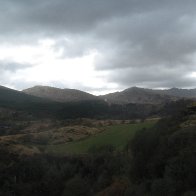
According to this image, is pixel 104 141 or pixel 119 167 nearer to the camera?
pixel 119 167

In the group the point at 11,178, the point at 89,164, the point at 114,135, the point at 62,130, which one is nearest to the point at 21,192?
the point at 11,178

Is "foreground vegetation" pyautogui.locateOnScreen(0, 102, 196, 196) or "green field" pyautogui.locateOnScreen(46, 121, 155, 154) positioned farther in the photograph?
"green field" pyautogui.locateOnScreen(46, 121, 155, 154)

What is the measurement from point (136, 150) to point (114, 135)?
123 ft

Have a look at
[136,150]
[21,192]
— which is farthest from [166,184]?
[21,192]

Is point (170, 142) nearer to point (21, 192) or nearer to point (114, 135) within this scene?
point (21, 192)

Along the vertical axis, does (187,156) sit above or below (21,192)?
above

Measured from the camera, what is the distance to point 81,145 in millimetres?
88125

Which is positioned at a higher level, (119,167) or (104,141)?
(104,141)

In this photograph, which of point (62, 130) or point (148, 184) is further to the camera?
point (62, 130)

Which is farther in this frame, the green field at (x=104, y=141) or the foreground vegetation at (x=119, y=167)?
the green field at (x=104, y=141)

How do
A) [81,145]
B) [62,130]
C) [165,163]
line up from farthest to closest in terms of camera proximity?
[62,130], [81,145], [165,163]

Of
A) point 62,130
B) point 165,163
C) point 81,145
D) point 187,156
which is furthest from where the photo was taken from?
point 62,130

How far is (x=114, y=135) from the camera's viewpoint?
89.9m

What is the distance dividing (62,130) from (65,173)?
6531cm
